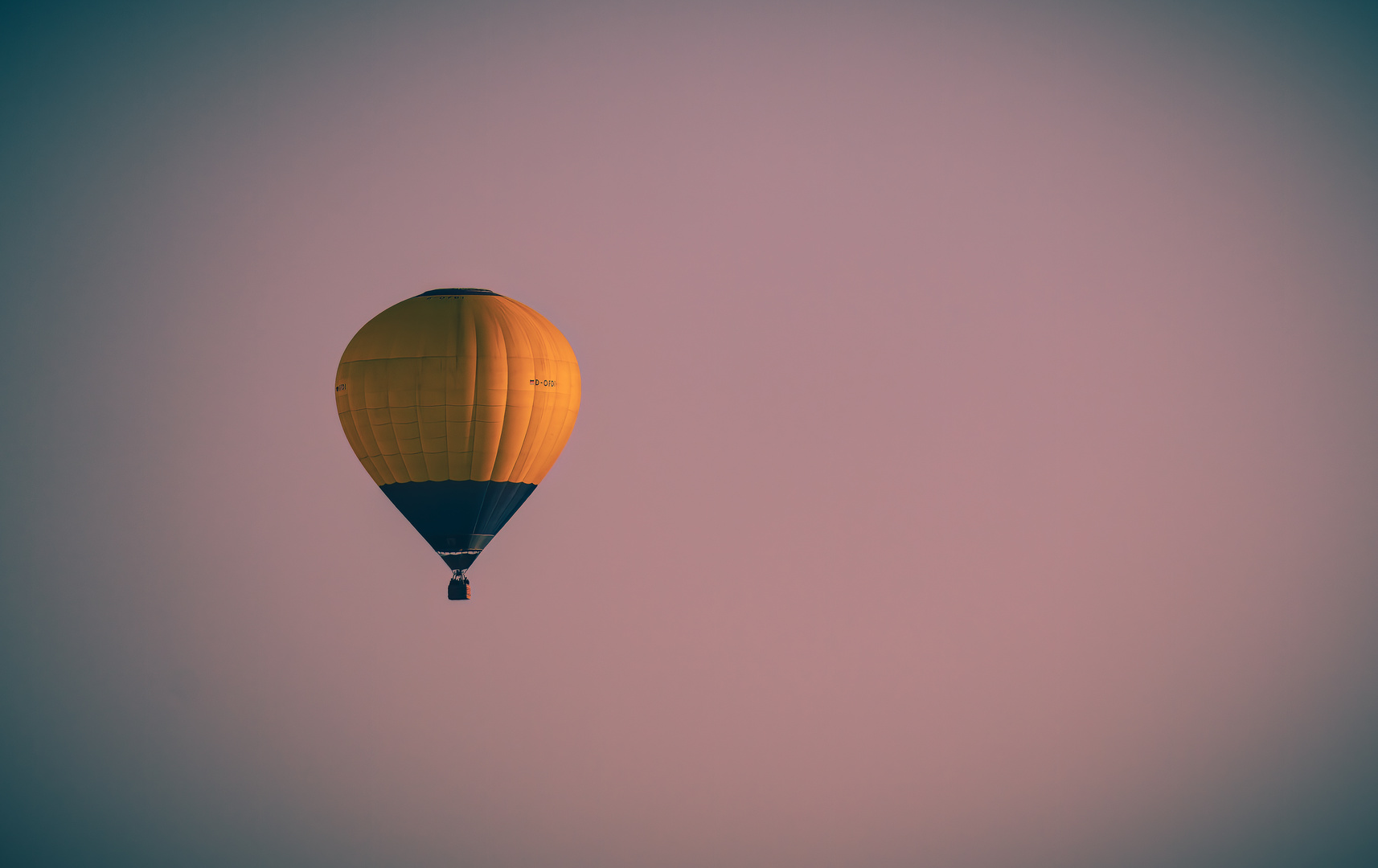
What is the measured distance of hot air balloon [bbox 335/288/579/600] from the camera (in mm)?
33875

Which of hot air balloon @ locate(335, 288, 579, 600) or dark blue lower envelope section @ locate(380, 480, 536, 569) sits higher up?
hot air balloon @ locate(335, 288, 579, 600)

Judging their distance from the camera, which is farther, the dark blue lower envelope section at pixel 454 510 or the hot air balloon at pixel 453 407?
the dark blue lower envelope section at pixel 454 510

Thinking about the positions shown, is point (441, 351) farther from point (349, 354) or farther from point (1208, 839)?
point (1208, 839)

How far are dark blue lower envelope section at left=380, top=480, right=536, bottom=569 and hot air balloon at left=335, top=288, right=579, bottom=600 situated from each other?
0.07ft

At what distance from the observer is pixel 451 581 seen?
34844mm

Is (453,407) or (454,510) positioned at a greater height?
(453,407)

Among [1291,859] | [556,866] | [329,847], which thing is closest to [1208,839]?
[1291,859]

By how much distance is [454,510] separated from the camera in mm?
34531

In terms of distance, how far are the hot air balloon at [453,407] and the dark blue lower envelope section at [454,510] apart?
22 millimetres

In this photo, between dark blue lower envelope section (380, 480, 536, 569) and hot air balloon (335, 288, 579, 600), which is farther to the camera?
dark blue lower envelope section (380, 480, 536, 569)

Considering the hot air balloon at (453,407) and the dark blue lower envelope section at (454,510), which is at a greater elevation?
the hot air balloon at (453,407)

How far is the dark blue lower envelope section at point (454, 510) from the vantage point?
3444cm

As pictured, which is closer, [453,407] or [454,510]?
[453,407]

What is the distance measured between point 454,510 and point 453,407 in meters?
→ 2.86
